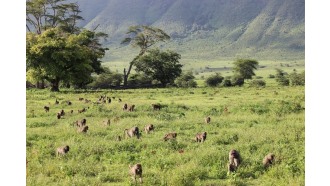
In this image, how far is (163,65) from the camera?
26.3 metres

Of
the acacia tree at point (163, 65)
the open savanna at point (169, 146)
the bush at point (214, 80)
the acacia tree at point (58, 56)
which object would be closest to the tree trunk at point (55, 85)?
the acacia tree at point (58, 56)

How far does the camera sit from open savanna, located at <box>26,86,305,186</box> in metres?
6.04

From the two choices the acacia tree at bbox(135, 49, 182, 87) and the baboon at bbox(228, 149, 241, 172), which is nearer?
the baboon at bbox(228, 149, 241, 172)

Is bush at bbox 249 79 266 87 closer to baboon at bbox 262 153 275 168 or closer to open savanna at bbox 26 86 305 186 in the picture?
open savanna at bbox 26 86 305 186

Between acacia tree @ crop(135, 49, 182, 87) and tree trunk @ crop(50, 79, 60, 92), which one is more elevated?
acacia tree @ crop(135, 49, 182, 87)

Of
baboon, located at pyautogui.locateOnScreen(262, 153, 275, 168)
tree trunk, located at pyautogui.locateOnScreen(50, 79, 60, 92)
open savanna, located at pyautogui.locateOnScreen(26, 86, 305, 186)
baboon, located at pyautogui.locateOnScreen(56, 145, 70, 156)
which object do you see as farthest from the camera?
tree trunk, located at pyautogui.locateOnScreen(50, 79, 60, 92)

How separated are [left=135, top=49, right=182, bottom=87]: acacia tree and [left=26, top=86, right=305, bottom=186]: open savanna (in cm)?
1269

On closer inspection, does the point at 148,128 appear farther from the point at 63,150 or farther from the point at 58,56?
the point at 58,56

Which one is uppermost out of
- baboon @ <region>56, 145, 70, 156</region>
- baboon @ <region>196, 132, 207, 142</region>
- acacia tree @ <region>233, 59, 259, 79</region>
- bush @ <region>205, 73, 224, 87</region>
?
acacia tree @ <region>233, 59, 259, 79</region>

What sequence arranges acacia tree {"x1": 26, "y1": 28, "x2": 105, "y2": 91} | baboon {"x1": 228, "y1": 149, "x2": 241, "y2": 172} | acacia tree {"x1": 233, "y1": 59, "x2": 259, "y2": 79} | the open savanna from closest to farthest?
1. the open savanna
2. baboon {"x1": 228, "y1": 149, "x2": 241, "y2": 172}
3. acacia tree {"x1": 26, "y1": 28, "x2": 105, "y2": 91}
4. acacia tree {"x1": 233, "y1": 59, "x2": 259, "y2": 79}

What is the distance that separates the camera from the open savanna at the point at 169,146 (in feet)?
19.8

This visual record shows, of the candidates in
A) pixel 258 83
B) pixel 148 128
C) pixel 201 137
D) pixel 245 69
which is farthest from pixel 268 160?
pixel 245 69

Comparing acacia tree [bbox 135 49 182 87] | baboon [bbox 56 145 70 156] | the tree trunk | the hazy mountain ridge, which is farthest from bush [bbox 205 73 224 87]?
baboon [bbox 56 145 70 156]

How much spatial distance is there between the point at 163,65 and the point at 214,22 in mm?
10803
